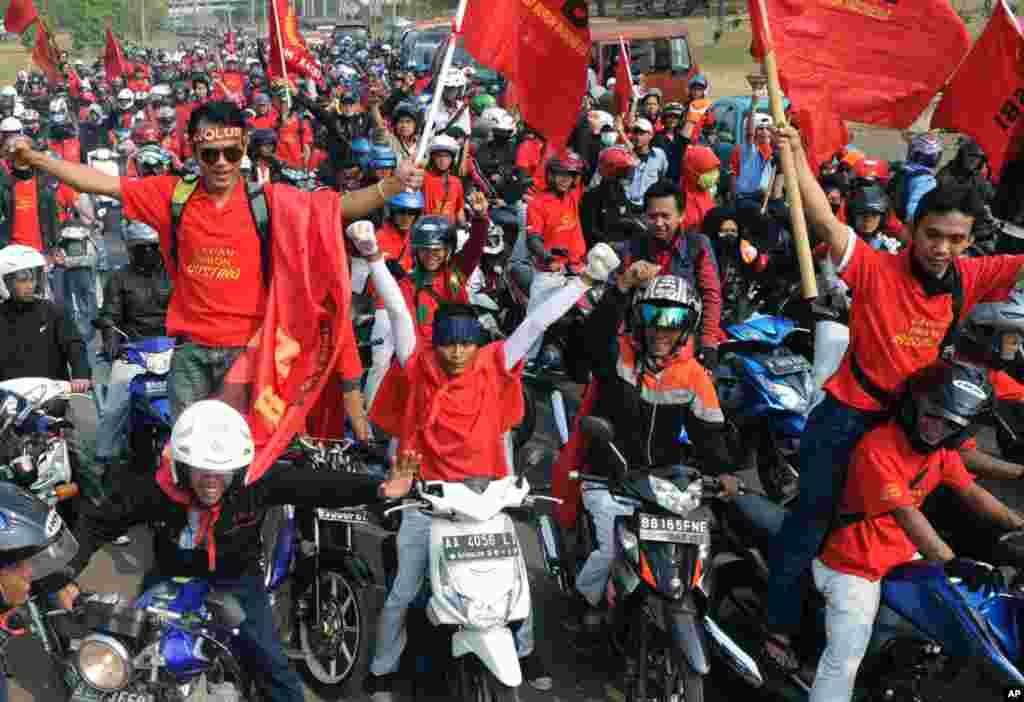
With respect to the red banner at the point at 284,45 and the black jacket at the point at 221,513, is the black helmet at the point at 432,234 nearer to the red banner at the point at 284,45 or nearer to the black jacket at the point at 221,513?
the black jacket at the point at 221,513

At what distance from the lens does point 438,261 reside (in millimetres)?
6887

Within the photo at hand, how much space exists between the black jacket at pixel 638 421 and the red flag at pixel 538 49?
1.52 m

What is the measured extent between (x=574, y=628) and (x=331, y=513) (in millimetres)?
1511

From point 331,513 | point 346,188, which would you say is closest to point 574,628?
point 331,513

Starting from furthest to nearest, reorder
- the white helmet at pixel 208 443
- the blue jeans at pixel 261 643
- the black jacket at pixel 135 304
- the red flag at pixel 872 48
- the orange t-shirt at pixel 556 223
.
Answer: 1. the orange t-shirt at pixel 556 223
2. the black jacket at pixel 135 304
3. the red flag at pixel 872 48
4. the blue jeans at pixel 261 643
5. the white helmet at pixel 208 443

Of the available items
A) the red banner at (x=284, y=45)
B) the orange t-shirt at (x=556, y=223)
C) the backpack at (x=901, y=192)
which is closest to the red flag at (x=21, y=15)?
the red banner at (x=284, y=45)

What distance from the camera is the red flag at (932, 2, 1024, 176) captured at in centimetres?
671

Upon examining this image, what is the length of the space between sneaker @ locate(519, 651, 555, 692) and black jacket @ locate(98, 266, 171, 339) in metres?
3.61

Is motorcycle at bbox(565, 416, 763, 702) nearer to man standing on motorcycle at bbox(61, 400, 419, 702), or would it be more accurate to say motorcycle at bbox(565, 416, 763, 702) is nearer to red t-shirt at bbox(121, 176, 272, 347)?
man standing on motorcycle at bbox(61, 400, 419, 702)

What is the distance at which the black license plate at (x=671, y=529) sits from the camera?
14.5ft

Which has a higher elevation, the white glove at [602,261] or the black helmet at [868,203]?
the white glove at [602,261]

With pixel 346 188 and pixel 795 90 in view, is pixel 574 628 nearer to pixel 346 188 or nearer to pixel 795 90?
pixel 795 90

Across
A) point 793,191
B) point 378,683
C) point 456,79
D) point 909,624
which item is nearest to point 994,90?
point 793,191

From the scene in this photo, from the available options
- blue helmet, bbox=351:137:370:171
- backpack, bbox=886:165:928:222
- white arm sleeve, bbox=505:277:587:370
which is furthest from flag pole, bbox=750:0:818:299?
blue helmet, bbox=351:137:370:171
